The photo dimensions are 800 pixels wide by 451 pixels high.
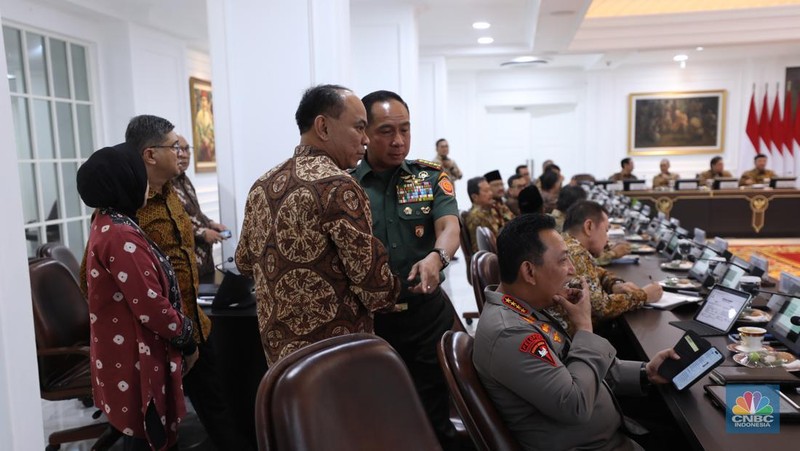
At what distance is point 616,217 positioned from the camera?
6055mm

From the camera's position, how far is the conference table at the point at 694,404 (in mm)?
1312

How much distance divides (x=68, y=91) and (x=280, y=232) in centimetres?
404

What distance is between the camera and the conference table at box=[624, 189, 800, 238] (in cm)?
859

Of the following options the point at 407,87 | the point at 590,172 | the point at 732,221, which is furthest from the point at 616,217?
the point at 590,172

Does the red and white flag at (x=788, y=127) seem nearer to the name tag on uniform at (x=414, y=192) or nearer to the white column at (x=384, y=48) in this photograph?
the white column at (x=384, y=48)

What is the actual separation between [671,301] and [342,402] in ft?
6.38

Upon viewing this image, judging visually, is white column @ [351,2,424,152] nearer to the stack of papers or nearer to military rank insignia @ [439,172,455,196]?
the stack of papers

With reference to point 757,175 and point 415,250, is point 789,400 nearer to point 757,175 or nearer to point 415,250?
point 415,250

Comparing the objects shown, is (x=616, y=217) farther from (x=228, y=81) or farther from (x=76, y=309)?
(x=76, y=309)

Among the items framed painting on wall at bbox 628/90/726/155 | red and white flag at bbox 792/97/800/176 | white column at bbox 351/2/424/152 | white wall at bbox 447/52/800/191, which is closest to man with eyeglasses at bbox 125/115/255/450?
white column at bbox 351/2/424/152

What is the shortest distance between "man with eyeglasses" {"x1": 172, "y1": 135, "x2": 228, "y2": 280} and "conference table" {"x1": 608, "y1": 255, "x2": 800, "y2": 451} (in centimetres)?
193

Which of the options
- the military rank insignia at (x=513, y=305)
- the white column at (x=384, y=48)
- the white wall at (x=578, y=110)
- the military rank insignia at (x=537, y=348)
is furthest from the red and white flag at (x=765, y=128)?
the military rank insignia at (x=537, y=348)

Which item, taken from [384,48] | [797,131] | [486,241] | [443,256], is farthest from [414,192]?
[797,131]

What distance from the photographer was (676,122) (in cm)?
1143
